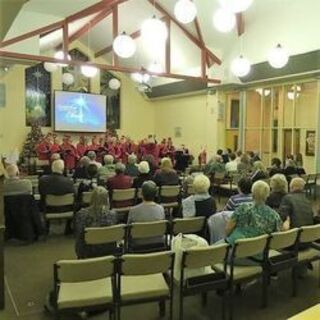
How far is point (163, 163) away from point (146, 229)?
9.66ft

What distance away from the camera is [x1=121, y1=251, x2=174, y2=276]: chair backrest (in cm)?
277

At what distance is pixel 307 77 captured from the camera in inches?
391

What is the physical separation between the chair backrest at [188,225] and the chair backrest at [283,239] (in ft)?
2.88

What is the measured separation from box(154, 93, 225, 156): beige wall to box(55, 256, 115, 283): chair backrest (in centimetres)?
1053

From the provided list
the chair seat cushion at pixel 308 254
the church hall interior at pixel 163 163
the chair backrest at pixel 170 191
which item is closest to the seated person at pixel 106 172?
the church hall interior at pixel 163 163

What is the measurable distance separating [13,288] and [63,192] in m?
1.86

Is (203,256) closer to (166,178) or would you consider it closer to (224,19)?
(224,19)

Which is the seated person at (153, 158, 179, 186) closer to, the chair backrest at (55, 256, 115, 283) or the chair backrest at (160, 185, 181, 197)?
the chair backrest at (160, 185, 181, 197)

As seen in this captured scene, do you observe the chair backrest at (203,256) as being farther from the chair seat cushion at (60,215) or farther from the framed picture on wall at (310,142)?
the framed picture on wall at (310,142)

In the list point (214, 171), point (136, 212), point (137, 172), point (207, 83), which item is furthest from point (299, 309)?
point (207, 83)

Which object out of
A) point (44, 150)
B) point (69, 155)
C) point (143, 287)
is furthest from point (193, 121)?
point (143, 287)

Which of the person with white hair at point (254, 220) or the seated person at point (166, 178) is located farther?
the seated person at point (166, 178)

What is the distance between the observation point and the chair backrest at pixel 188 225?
3982mm

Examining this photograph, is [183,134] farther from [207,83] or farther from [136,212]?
[136,212]
